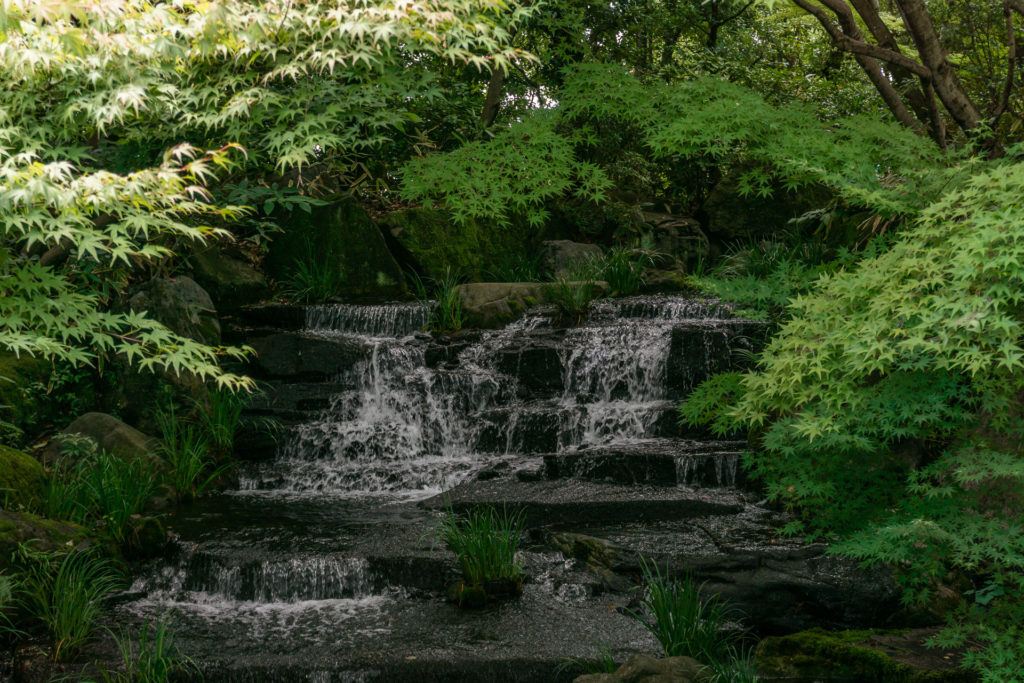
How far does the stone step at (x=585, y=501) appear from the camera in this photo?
21.6ft

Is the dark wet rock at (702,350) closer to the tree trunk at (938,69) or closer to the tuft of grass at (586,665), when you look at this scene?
the tree trunk at (938,69)

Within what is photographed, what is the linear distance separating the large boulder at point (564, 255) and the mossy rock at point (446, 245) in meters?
0.32

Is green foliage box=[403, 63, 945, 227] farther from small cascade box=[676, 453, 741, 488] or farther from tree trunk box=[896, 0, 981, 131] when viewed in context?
small cascade box=[676, 453, 741, 488]

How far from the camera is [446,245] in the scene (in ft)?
39.1

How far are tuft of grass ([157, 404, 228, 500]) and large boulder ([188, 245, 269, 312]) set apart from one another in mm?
2577

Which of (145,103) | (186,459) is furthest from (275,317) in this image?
(145,103)

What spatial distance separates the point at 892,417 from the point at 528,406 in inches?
172

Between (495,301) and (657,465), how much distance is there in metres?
3.48

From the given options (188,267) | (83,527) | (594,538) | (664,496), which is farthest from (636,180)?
(83,527)

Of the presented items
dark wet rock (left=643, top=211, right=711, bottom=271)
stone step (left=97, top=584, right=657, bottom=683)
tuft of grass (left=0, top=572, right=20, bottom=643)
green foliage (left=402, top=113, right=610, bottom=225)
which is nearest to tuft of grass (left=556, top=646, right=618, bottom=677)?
stone step (left=97, top=584, right=657, bottom=683)

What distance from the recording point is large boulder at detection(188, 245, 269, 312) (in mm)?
10555

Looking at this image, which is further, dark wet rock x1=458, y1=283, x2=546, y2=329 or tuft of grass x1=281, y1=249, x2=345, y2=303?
tuft of grass x1=281, y1=249, x2=345, y2=303

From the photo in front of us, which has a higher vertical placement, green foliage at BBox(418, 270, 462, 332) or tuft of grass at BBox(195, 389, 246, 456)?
green foliage at BBox(418, 270, 462, 332)

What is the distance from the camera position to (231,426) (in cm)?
845
